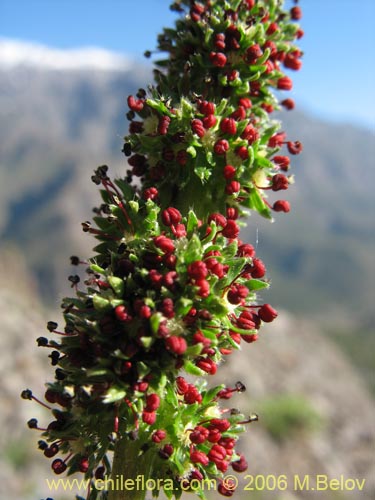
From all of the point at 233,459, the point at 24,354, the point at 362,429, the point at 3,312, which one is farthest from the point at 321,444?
the point at 233,459

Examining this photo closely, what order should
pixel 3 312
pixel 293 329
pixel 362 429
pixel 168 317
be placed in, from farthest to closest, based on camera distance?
pixel 293 329
pixel 3 312
pixel 362 429
pixel 168 317

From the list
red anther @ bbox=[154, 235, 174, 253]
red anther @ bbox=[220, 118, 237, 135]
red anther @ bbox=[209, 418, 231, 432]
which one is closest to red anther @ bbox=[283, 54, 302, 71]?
red anther @ bbox=[220, 118, 237, 135]

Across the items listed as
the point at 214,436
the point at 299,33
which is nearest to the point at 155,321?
the point at 214,436

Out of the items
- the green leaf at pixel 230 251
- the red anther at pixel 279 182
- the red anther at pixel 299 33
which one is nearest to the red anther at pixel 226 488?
the green leaf at pixel 230 251

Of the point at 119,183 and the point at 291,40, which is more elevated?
the point at 291,40

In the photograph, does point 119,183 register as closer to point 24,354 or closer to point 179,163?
point 179,163

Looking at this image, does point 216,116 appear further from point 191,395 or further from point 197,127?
point 191,395

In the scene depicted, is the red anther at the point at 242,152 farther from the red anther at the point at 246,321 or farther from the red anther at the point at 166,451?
the red anther at the point at 166,451
